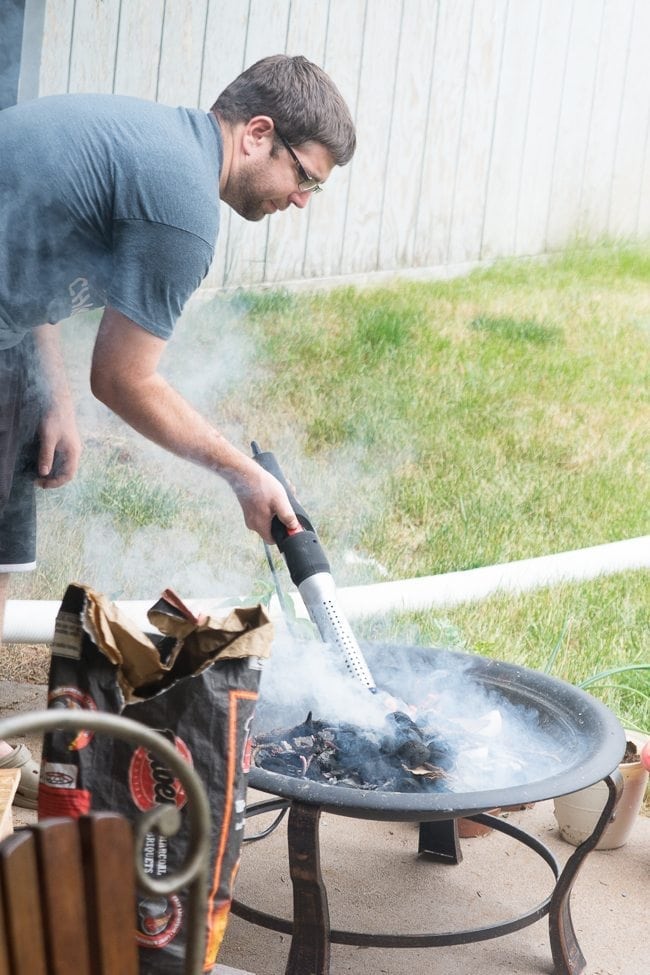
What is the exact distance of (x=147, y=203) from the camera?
1895 millimetres

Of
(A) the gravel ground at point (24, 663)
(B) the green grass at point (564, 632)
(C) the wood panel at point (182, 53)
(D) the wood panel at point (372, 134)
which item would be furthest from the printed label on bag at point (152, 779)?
(D) the wood panel at point (372, 134)

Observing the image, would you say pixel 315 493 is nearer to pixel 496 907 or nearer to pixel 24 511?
pixel 24 511

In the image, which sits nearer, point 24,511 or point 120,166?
point 120,166

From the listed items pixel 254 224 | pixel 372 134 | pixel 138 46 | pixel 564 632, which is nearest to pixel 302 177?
pixel 564 632

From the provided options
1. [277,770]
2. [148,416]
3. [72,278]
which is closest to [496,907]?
[277,770]

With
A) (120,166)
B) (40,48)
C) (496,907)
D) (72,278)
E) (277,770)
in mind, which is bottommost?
(496,907)

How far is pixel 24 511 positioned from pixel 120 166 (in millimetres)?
933

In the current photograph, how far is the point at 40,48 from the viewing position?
385 cm

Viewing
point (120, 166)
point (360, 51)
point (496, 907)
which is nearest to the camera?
point (120, 166)

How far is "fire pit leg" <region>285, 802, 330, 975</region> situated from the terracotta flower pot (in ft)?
2.59

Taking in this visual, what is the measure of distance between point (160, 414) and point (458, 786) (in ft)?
2.81

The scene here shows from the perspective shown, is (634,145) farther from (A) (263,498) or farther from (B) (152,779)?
(B) (152,779)

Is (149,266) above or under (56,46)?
under

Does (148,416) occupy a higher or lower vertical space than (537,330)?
higher
